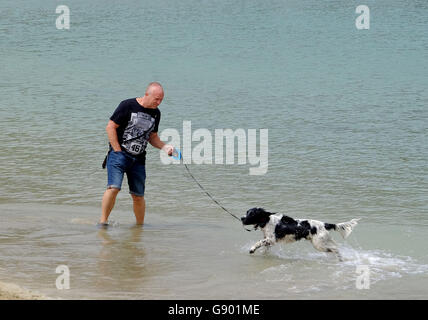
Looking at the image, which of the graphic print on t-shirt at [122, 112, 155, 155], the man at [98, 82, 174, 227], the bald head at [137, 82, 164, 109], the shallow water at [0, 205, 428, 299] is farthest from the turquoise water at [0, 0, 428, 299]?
the bald head at [137, 82, 164, 109]

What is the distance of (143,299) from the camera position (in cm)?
572

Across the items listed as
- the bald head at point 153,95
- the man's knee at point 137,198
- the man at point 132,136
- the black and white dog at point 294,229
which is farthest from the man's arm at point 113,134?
the black and white dog at point 294,229

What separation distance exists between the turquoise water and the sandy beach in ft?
0.76

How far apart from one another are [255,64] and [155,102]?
12786mm

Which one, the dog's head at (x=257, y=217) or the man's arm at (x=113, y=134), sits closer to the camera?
the dog's head at (x=257, y=217)

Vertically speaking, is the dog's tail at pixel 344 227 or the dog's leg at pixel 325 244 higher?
the dog's tail at pixel 344 227

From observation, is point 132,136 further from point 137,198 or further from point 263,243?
point 263,243

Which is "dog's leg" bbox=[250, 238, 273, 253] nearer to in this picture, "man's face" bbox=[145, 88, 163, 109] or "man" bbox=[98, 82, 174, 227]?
"man" bbox=[98, 82, 174, 227]

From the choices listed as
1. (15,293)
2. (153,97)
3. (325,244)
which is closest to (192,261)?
(325,244)

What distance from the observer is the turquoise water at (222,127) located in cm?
662

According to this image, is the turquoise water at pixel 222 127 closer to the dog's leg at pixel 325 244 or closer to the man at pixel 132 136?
the dog's leg at pixel 325 244

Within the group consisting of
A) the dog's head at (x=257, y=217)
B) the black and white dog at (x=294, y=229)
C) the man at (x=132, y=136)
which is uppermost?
the man at (x=132, y=136)

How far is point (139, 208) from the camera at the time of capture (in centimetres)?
814
